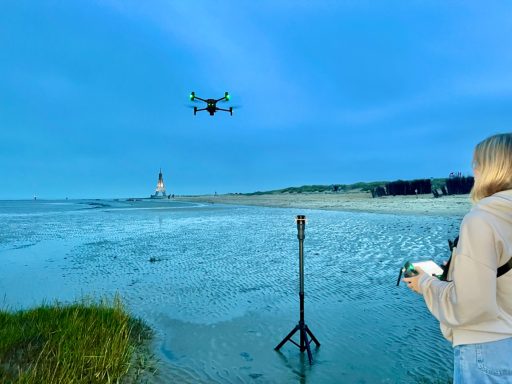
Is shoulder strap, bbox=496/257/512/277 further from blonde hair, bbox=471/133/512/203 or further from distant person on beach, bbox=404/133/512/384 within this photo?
blonde hair, bbox=471/133/512/203

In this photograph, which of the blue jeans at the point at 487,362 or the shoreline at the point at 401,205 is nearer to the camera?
the blue jeans at the point at 487,362

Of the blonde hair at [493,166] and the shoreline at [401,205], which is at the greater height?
the blonde hair at [493,166]

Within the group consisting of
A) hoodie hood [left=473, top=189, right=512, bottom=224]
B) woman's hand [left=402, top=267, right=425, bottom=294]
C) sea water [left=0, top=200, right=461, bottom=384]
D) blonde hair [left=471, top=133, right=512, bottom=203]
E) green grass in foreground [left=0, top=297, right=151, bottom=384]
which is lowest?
sea water [left=0, top=200, right=461, bottom=384]

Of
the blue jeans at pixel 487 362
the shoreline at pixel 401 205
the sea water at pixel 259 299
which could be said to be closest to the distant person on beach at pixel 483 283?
the blue jeans at pixel 487 362

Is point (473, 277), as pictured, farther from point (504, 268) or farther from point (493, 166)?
point (493, 166)

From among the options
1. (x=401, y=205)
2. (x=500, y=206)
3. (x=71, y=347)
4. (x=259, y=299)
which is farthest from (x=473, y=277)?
(x=401, y=205)

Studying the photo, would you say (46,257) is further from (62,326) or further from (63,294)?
(62,326)

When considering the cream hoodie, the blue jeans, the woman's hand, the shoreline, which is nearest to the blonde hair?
the cream hoodie

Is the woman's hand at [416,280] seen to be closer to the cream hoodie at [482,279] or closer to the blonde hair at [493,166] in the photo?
the cream hoodie at [482,279]
